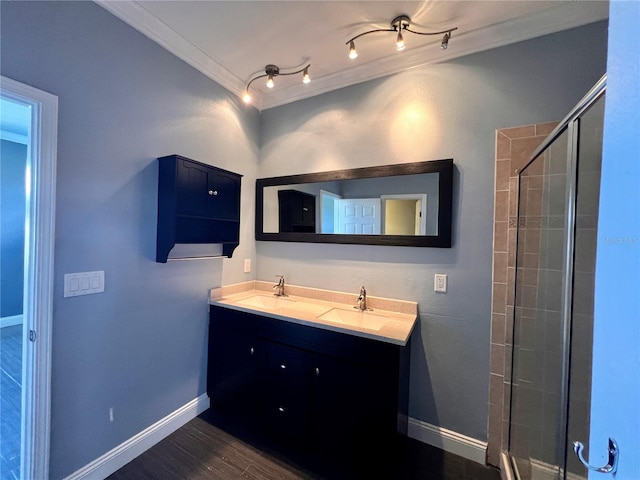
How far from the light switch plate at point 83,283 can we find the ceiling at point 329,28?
4.93 ft

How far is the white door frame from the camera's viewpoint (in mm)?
1226

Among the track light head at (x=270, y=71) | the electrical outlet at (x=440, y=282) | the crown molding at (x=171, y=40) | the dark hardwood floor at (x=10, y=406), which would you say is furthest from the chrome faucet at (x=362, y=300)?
the dark hardwood floor at (x=10, y=406)

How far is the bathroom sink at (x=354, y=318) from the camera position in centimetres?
177

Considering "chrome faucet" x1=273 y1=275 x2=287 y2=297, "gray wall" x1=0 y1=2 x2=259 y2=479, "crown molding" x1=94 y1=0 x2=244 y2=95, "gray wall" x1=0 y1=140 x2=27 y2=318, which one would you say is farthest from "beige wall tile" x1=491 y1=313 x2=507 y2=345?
"gray wall" x1=0 y1=140 x2=27 y2=318

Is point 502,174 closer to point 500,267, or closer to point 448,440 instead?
point 500,267

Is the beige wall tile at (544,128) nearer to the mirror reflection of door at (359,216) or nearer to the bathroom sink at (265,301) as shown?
the mirror reflection of door at (359,216)

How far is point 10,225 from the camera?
3459mm

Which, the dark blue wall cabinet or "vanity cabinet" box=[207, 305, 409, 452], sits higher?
the dark blue wall cabinet

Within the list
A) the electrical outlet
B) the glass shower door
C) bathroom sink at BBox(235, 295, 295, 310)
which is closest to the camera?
the glass shower door

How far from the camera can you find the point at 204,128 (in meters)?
2.04

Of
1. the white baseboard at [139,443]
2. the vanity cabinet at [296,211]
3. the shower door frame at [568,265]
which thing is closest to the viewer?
the shower door frame at [568,265]

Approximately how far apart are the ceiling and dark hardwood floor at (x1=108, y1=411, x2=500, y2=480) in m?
2.52

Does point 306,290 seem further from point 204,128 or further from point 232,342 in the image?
point 204,128

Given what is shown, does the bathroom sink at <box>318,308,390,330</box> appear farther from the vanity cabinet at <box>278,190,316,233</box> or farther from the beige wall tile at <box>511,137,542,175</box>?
the beige wall tile at <box>511,137,542,175</box>
